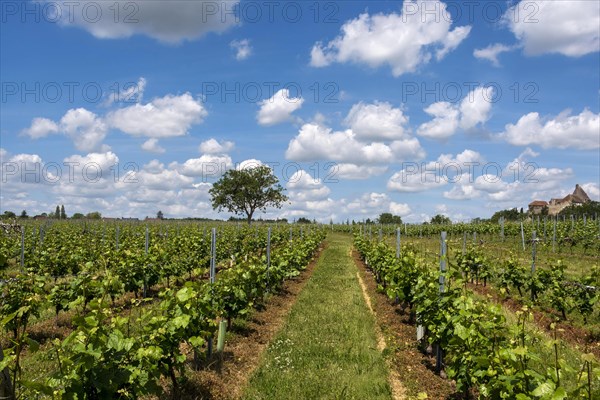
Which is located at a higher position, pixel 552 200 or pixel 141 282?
pixel 552 200

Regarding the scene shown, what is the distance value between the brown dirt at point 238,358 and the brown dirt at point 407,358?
7.67 feet

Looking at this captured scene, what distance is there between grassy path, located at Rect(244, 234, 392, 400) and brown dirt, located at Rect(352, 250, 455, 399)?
0.90ft

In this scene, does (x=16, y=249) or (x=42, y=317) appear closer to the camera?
(x=42, y=317)

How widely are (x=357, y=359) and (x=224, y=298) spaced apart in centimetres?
270

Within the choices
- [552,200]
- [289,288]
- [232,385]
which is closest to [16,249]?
[289,288]

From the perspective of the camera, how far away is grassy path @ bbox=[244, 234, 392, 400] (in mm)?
6082

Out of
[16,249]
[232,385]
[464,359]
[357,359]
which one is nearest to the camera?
[464,359]

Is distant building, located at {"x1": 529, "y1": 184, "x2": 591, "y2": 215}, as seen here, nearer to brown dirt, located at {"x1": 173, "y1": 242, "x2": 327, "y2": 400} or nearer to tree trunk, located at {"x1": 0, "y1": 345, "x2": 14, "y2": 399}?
brown dirt, located at {"x1": 173, "y1": 242, "x2": 327, "y2": 400}

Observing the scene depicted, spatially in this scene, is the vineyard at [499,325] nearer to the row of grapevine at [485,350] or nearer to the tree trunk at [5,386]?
the row of grapevine at [485,350]

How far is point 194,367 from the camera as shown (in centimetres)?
669

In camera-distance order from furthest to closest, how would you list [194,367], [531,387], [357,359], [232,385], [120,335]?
[357,359] → [194,367] → [232,385] → [120,335] → [531,387]

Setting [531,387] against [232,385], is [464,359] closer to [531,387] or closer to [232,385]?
[531,387]

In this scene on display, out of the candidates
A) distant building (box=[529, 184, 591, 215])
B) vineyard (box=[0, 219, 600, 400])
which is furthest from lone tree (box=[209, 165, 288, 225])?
distant building (box=[529, 184, 591, 215])

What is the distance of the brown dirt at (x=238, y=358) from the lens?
5988 mm
